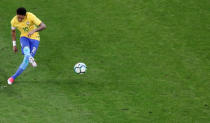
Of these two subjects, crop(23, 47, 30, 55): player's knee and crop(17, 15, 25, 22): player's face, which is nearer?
crop(17, 15, 25, 22): player's face

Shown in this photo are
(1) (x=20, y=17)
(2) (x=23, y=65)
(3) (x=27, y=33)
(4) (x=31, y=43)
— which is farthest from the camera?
(4) (x=31, y=43)

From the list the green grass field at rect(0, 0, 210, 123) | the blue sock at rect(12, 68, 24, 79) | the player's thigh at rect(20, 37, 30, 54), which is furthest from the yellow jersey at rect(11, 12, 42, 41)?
the green grass field at rect(0, 0, 210, 123)

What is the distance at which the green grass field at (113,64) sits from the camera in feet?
41.5

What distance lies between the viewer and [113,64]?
15273 mm

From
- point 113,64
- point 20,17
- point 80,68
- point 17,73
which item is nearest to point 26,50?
point 17,73

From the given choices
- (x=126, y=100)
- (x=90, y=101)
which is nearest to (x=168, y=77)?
(x=126, y=100)

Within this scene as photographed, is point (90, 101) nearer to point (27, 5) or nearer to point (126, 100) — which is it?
point (126, 100)

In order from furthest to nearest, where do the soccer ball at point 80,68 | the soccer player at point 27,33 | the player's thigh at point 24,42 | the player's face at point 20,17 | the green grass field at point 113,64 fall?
the soccer ball at point 80,68 → the player's thigh at point 24,42 → the soccer player at point 27,33 → the player's face at point 20,17 → the green grass field at point 113,64

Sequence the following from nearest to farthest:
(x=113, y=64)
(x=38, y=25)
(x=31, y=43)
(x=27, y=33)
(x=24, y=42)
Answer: (x=38, y=25)
(x=24, y=42)
(x=27, y=33)
(x=31, y=43)
(x=113, y=64)

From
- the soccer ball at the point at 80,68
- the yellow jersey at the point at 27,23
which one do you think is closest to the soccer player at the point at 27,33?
the yellow jersey at the point at 27,23

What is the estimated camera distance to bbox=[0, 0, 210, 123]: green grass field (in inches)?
498

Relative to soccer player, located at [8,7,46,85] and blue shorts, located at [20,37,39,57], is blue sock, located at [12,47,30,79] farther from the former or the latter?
blue shorts, located at [20,37,39,57]

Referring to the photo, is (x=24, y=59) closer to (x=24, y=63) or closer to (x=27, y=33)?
(x=24, y=63)

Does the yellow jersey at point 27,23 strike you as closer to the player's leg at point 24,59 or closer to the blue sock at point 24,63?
the player's leg at point 24,59
